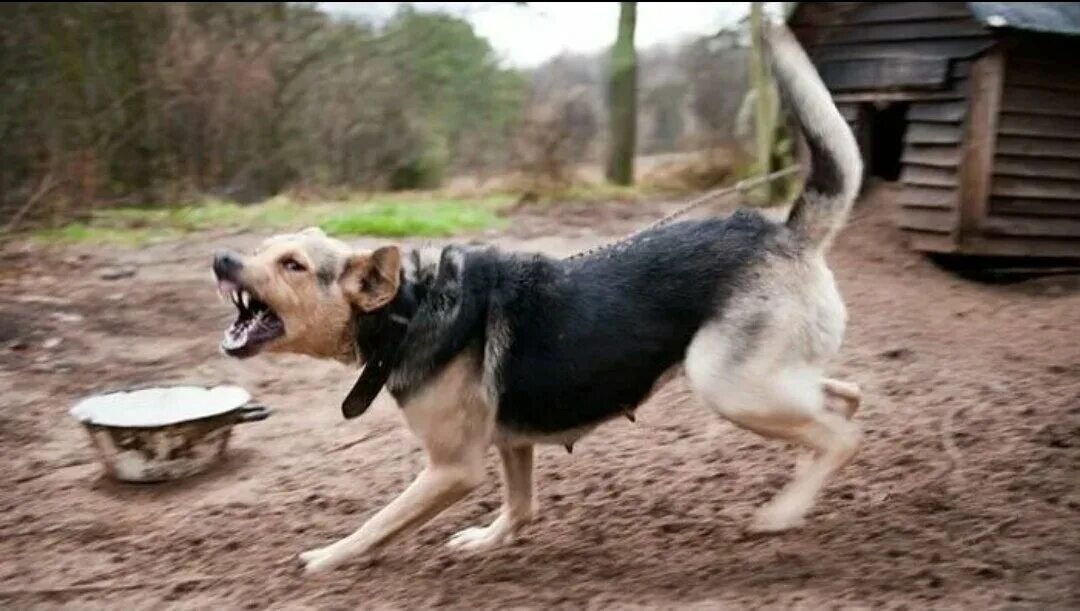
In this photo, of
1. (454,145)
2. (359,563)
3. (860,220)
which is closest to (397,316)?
(359,563)

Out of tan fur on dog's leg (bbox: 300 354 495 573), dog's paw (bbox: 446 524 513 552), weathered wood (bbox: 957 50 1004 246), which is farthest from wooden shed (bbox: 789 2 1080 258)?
tan fur on dog's leg (bbox: 300 354 495 573)

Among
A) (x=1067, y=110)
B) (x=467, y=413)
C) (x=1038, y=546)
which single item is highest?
(x=1067, y=110)

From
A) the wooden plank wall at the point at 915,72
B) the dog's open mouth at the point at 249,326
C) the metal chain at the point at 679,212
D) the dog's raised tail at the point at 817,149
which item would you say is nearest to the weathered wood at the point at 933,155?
the wooden plank wall at the point at 915,72

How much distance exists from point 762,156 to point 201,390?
1152 centimetres

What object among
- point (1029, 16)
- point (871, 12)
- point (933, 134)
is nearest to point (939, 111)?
point (933, 134)

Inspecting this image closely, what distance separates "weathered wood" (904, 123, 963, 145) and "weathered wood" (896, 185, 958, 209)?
0.42 metres

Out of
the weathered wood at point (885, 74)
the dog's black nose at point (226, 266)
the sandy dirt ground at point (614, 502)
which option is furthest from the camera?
the weathered wood at point (885, 74)

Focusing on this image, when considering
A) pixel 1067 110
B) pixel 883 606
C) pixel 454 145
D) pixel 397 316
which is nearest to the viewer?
pixel 883 606

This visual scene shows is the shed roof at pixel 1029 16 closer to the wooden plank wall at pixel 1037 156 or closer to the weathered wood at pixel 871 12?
the wooden plank wall at pixel 1037 156

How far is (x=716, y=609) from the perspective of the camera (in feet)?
11.6

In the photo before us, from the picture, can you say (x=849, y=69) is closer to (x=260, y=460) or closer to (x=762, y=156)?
(x=762, y=156)

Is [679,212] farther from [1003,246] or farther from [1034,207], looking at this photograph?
[1034,207]

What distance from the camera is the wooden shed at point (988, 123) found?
9203 millimetres

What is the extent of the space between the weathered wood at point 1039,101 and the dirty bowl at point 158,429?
7.10 m
